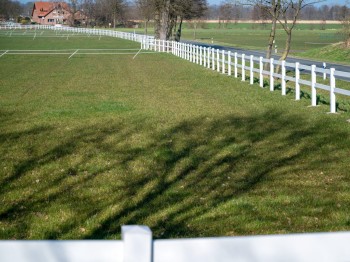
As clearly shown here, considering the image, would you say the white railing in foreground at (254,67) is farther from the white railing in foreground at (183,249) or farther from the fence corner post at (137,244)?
the fence corner post at (137,244)

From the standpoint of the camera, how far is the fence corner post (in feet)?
8.81

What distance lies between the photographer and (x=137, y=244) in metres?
2.70

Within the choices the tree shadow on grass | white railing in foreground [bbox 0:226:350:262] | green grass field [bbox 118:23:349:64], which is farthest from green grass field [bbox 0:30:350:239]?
green grass field [bbox 118:23:349:64]

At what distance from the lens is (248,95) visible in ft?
75.0

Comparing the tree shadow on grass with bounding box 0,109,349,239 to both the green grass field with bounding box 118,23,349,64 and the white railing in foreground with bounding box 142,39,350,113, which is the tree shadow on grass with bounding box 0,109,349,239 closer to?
the white railing in foreground with bounding box 142,39,350,113

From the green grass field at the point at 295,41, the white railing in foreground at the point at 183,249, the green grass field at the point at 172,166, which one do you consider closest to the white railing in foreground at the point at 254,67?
the green grass field at the point at 172,166

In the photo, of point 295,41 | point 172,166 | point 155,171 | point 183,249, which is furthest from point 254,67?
point 295,41

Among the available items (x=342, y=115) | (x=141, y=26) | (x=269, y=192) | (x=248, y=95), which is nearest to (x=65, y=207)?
(x=269, y=192)

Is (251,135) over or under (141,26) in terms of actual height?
under

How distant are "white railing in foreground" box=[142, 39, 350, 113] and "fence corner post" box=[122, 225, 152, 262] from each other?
581 inches

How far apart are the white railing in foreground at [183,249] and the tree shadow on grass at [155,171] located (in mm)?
4283

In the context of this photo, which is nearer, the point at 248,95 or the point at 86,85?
the point at 248,95

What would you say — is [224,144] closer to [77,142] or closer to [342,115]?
[77,142]

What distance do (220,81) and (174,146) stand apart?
1641cm
